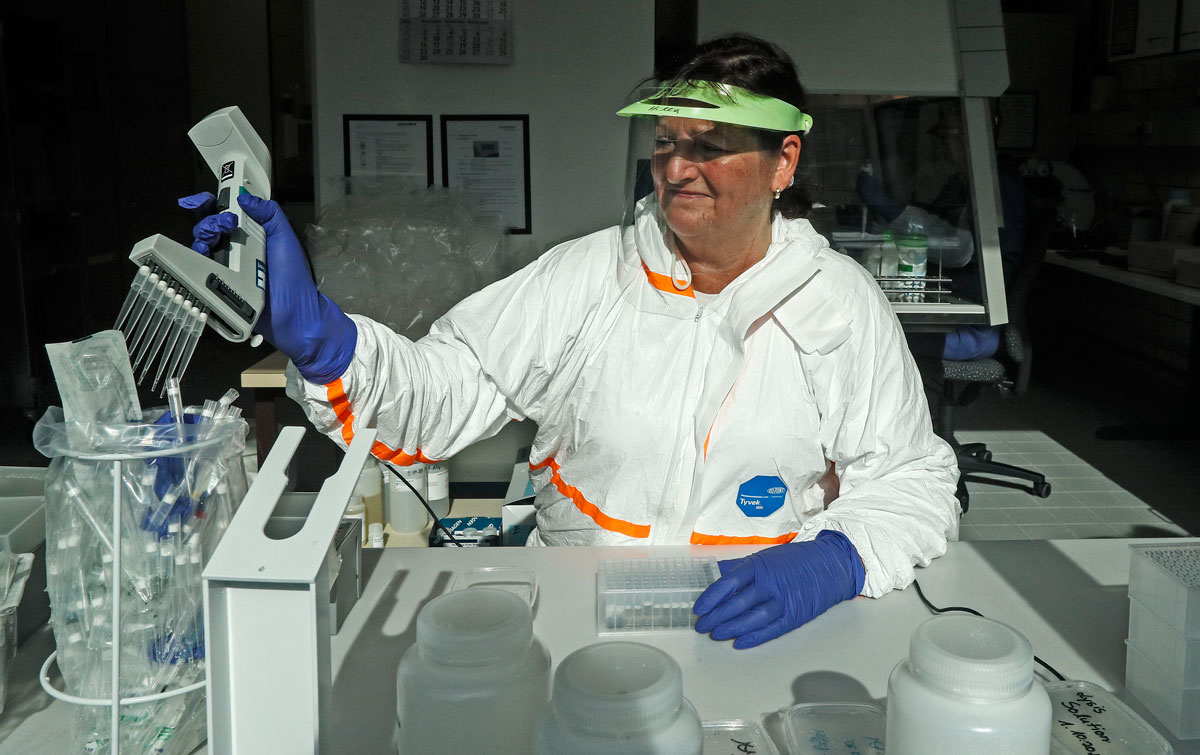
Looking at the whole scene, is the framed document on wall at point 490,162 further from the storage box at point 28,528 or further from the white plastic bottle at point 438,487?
the storage box at point 28,528

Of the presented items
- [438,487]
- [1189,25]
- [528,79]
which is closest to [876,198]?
[528,79]

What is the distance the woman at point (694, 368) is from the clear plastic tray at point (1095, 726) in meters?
0.40

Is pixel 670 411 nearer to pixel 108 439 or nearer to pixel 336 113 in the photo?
pixel 108 439

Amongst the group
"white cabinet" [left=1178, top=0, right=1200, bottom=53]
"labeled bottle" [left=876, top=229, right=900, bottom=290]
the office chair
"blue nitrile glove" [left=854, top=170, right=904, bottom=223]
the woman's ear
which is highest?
"white cabinet" [left=1178, top=0, right=1200, bottom=53]

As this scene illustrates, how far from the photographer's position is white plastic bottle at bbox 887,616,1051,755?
28.6 inches

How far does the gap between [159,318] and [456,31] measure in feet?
6.71

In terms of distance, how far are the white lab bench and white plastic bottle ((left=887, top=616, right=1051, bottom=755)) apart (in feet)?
0.86

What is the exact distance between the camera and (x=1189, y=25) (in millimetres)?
4934

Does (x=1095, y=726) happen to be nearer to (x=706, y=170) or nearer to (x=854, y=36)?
(x=706, y=170)

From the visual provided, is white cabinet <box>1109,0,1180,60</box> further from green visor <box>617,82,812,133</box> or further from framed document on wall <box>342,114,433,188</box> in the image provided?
green visor <box>617,82,812,133</box>

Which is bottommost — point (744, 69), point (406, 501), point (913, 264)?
point (406, 501)

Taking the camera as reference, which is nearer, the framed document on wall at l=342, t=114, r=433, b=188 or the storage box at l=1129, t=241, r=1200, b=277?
the framed document on wall at l=342, t=114, r=433, b=188

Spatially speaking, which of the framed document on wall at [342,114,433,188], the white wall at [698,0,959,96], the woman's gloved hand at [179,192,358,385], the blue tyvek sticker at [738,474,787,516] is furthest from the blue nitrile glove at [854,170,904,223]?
the woman's gloved hand at [179,192,358,385]

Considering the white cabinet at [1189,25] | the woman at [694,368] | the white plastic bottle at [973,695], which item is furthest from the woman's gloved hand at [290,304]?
the white cabinet at [1189,25]
